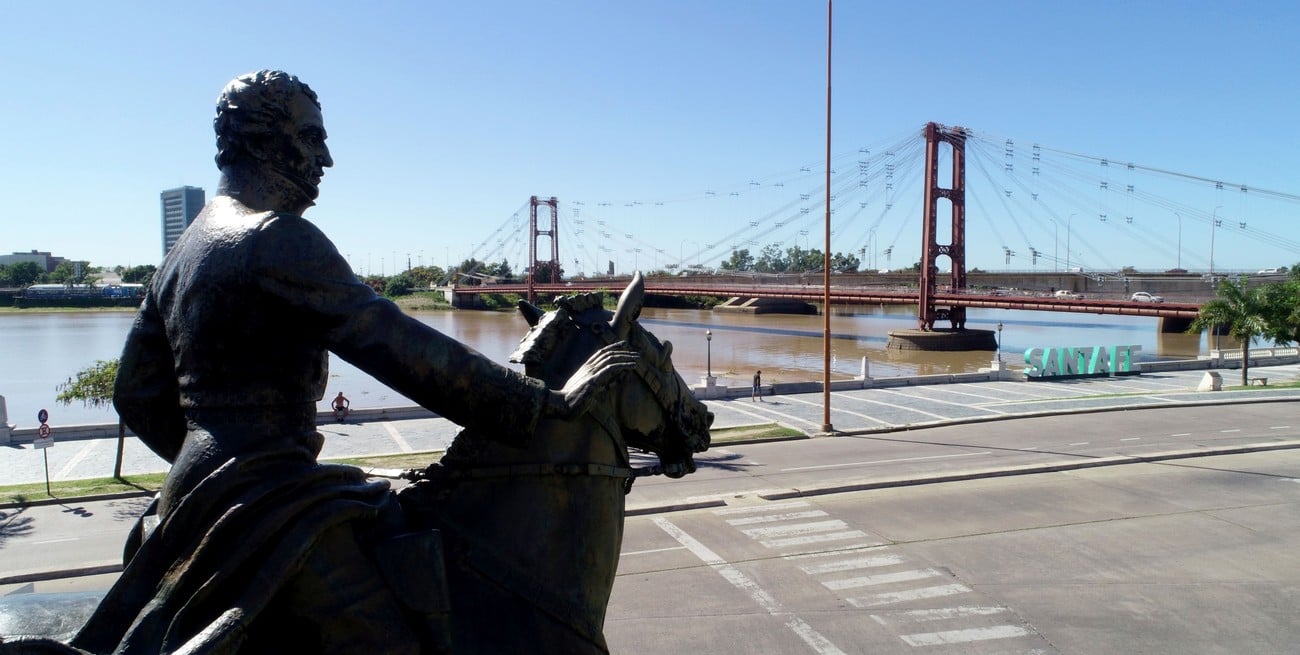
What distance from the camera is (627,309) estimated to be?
278 cm

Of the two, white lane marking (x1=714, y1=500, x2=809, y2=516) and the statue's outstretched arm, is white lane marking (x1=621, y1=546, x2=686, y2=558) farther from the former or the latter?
the statue's outstretched arm

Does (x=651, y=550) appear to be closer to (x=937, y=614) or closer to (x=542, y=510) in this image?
(x=937, y=614)

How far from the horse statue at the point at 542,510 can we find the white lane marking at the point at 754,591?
452cm

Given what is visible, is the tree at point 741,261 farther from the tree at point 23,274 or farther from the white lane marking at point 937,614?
the white lane marking at point 937,614

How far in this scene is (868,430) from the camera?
18.1 meters

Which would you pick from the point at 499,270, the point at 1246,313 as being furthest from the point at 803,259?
the point at 1246,313

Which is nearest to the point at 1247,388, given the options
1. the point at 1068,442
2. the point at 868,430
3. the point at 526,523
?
the point at 1068,442

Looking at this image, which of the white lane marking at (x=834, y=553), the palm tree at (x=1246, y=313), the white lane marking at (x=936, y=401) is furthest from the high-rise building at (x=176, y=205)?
the white lane marking at (x=834, y=553)

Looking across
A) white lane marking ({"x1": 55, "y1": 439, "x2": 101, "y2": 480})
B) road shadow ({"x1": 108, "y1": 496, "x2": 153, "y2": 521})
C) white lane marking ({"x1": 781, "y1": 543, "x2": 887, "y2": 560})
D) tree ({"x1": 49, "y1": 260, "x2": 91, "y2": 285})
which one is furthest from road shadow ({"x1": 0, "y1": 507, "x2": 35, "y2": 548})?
tree ({"x1": 49, "y1": 260, "x2": 91, "y2": 285})

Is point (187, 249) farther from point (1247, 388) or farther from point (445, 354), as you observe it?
point (1247, 388)

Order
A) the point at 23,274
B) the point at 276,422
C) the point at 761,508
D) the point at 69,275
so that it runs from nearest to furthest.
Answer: the point at 276,422, the point at 761,508, the point at 23,274, the point at 69,275

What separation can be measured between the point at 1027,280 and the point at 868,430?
55.6 meters

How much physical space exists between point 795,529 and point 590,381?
828cm

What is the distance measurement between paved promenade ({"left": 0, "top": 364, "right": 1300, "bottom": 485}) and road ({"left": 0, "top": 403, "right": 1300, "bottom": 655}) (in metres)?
3.83
